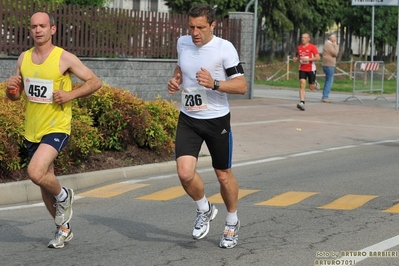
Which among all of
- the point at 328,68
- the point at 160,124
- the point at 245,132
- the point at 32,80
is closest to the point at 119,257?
the point at 32,80

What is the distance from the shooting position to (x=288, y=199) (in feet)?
35.4

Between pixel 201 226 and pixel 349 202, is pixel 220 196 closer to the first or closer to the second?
pixel 349 202

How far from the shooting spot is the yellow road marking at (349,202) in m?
10.2

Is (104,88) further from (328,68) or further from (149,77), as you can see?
(328,68)

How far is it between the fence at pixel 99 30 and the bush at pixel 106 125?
7435mm

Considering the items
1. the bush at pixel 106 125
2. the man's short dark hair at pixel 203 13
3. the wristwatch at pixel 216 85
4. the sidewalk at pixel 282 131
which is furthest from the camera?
the sidewalk at pixel 282 131

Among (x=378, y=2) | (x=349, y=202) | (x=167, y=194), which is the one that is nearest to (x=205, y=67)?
(x=349, y=202)

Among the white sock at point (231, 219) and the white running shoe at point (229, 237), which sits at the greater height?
the white sock at point (231, 219)

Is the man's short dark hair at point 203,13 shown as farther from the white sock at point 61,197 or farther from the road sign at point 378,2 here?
the road sign at point 378,2

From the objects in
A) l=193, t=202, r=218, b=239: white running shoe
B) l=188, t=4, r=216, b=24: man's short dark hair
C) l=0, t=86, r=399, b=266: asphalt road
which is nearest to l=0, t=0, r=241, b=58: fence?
l=0, t=86, r=399, b=266: asphalt road

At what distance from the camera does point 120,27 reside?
2334 centimetres

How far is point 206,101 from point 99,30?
599 inches

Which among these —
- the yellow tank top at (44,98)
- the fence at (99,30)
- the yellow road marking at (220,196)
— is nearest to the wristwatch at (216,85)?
the yellow tank top at (44,98)

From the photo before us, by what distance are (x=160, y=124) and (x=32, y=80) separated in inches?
231
